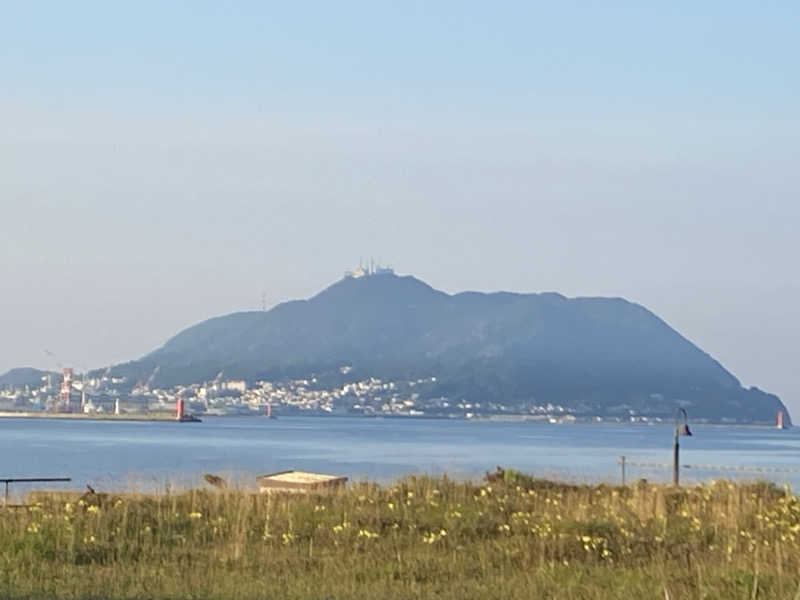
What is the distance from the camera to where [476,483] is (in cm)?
2955

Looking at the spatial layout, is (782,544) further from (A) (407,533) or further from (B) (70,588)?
(B) (70,588)

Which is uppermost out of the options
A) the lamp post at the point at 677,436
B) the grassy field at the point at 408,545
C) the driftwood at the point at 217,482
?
the lamp post at the point at 677,436

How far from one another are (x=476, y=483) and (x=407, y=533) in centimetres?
767

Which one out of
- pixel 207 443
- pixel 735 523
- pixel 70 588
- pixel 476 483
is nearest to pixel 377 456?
pixel 207 443

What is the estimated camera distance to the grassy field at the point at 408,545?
16750 mm

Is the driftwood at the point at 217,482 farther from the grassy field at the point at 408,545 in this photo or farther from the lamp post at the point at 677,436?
the lamp post at the point at 677,436

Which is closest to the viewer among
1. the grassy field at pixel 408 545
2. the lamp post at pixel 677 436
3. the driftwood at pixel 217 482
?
the grassy field at pixel 408 545

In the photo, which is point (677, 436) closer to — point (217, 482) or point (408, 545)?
point (217, 482)

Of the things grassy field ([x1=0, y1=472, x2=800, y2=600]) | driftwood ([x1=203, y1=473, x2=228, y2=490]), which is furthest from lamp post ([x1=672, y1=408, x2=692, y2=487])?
driftwood ([x1=203, y1=473, x2=228, y2=490])

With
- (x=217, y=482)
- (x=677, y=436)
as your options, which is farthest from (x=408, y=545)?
(x=677, y=436)

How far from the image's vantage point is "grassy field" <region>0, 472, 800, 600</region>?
55.0 feet

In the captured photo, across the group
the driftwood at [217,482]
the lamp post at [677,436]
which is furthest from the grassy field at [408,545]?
the lamp post at [677,436]

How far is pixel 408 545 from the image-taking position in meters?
20.9

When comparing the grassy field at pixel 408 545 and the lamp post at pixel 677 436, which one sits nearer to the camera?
the grassy field at pixel 408 545
